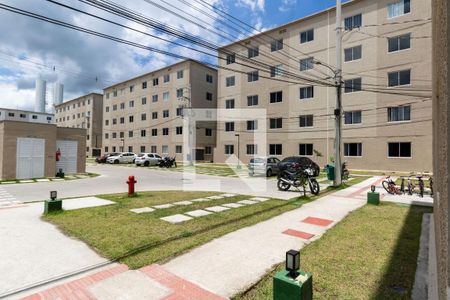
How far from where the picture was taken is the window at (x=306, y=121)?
32.1 meters

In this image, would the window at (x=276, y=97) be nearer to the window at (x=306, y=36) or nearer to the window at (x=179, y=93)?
the window at (x=306, y=36)

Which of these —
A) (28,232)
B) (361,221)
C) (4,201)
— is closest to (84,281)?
(28,232)

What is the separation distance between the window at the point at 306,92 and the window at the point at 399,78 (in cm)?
817

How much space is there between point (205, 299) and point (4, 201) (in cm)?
1106

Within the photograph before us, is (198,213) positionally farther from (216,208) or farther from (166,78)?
(166,78)

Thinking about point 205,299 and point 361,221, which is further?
point 361,221

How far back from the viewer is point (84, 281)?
13.3ft

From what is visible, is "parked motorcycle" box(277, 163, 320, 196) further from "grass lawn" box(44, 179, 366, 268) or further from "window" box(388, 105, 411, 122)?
"window" box(388, 105, 411, 122)

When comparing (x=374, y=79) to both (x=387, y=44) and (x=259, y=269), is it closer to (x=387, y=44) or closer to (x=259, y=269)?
(x=387, y=44)

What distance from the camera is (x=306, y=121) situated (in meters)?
32.7

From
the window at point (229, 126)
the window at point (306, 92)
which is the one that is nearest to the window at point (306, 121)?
the window at point (306, 92)

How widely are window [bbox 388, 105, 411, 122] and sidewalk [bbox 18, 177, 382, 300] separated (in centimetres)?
2452

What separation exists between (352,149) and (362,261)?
2710 cm

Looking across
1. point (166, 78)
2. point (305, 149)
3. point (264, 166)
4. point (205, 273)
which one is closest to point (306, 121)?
point (305, 149)
